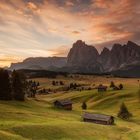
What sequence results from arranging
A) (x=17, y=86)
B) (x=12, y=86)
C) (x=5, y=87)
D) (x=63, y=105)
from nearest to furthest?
1. (x=5, y=87)
2. (x=12, y=86)
3. (x=17, y=86)
4. (x=63, y=105)

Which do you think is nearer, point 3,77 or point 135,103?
point 3,77

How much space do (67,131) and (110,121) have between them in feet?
97.9

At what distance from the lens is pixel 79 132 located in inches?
2827

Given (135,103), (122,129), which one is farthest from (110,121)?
(135,103)

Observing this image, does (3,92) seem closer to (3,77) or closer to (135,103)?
(3,77)

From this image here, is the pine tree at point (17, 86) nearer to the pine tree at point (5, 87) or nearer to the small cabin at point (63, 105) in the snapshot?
the pine tree at point (5, 87)

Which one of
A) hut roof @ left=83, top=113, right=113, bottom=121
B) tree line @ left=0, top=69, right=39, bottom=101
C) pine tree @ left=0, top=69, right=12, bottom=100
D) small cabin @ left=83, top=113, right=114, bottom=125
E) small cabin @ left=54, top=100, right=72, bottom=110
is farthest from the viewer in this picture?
small cabin @ left=54, top=100, right=72, bottom=110

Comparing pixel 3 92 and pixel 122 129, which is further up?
pixel 3 92

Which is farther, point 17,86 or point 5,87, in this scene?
point 17,86

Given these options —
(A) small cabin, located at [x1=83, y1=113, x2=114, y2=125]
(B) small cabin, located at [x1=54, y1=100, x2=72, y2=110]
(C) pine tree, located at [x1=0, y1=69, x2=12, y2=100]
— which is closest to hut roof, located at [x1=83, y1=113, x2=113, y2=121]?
(A) small cabin, located at [x1=83, y1=113, x2=114, y2=125]

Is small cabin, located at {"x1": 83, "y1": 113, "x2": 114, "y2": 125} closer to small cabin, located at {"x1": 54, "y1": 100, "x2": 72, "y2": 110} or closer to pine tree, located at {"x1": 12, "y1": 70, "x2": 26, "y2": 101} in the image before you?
small cabin, located at {"x1": 54, "y1": 100, "x2": 72, "y2": 110}

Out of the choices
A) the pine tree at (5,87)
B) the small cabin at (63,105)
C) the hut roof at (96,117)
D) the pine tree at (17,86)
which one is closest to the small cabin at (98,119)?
the hut roof at (96,117)

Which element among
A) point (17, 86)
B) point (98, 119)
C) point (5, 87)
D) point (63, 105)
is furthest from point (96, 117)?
point (5, 87)

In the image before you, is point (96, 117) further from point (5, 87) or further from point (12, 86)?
point (12, 86)
